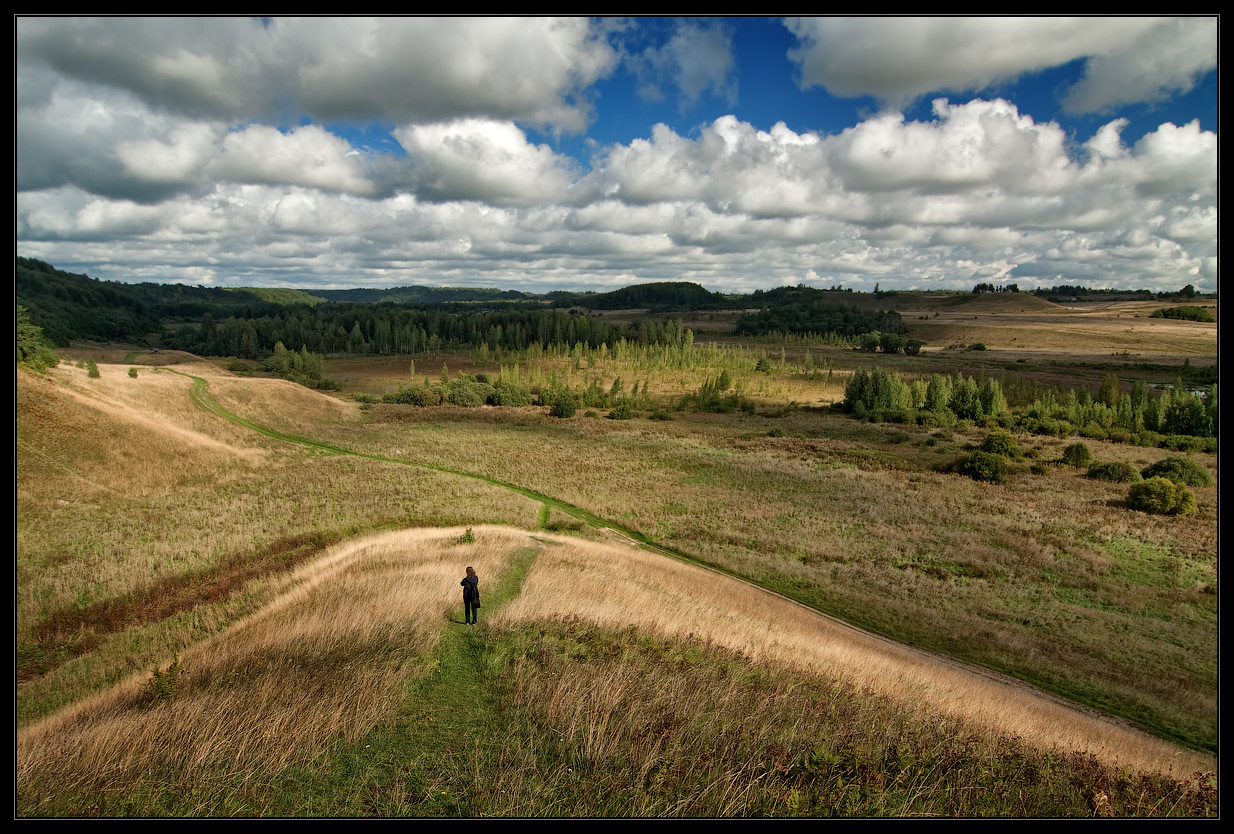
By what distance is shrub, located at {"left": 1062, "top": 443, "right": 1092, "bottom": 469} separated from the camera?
57.6 m

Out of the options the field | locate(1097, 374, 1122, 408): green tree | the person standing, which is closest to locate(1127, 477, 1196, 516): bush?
the field

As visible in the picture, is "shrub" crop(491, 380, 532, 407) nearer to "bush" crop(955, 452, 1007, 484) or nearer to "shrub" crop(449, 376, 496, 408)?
"shrub" crop(449, 376, 496, 408)

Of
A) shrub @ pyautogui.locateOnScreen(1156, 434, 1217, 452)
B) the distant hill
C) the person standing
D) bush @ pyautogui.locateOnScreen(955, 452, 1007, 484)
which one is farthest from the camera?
the distant hill

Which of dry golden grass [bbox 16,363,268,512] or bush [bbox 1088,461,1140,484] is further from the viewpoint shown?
bush [bbox 1088,461,1140,484]

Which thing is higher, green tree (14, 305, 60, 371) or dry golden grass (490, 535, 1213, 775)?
green tree (14, 305, 60, 371)

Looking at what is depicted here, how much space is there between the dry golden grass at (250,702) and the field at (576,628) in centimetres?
7

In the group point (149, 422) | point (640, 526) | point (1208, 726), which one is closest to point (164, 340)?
point (149, 422)

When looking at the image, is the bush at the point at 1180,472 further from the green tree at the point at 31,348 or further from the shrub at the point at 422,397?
the green tree at the point at 31,348

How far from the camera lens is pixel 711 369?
132500mm

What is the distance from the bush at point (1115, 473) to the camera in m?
51.9

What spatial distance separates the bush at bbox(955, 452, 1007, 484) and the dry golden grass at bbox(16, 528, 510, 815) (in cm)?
5096

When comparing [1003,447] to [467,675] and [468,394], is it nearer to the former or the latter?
[467,675]

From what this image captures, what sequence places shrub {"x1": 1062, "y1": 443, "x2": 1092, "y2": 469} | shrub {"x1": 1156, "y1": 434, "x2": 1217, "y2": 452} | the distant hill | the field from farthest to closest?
the distant hill, shrub {"x1": 1156, "y1": 434, "x2": 1217, "y2": 452}, shrub {"x1": 1062, "y1": 443, "x2": 1092, "y2": 469}, the field

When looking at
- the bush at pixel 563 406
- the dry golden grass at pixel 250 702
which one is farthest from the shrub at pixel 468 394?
the dry golden grass at pixel 250 702
